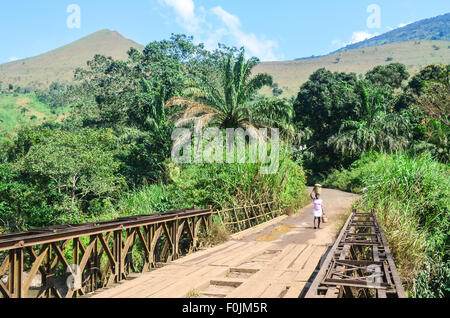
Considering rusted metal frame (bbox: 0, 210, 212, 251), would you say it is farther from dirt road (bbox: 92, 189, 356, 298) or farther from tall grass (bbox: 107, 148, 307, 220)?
tall grass (bbox: 107, 148, 307, 220)

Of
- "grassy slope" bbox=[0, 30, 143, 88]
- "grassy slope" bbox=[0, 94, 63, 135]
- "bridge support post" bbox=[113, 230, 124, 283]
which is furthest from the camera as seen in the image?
"grassy slope" bbox=[0, 30, 143, 88]

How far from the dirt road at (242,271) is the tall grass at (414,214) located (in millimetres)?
1637

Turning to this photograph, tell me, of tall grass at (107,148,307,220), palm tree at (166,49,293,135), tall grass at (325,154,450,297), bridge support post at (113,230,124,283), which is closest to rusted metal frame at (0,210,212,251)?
bridge support post at (113,230,124,283)

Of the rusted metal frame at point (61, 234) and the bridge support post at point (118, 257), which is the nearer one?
the rusted metal frame at point (61, 234)

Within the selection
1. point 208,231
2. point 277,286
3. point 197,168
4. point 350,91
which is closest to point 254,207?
point 197,168

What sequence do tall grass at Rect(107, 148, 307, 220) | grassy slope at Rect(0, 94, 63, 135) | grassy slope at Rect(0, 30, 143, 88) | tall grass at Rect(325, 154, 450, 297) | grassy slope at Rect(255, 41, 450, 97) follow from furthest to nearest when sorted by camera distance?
grassy slope at Rect(0, 30, 143, 88), grassy slope at Rect(255, 41, 450, 97), grassy slope at Rect(0, 94, 63, 135), tall grass at Rect(107, 148, 307, 220), tall grass at Rect(325, 154, 450, 297)

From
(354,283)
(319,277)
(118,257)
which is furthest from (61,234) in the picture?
(354,283)

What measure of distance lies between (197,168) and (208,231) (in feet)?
15.4

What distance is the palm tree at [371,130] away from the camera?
31.5 metres

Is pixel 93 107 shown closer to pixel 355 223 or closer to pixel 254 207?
pixel 254 207

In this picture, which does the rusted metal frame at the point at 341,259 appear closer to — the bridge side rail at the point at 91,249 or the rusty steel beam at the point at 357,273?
the rusty steel beam at the point at 357,273

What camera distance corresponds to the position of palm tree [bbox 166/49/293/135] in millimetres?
21000

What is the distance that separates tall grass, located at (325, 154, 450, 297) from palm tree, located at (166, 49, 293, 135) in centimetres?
828

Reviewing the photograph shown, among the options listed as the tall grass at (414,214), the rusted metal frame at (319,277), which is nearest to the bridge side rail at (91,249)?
the rusted metal frame at (319,277)
